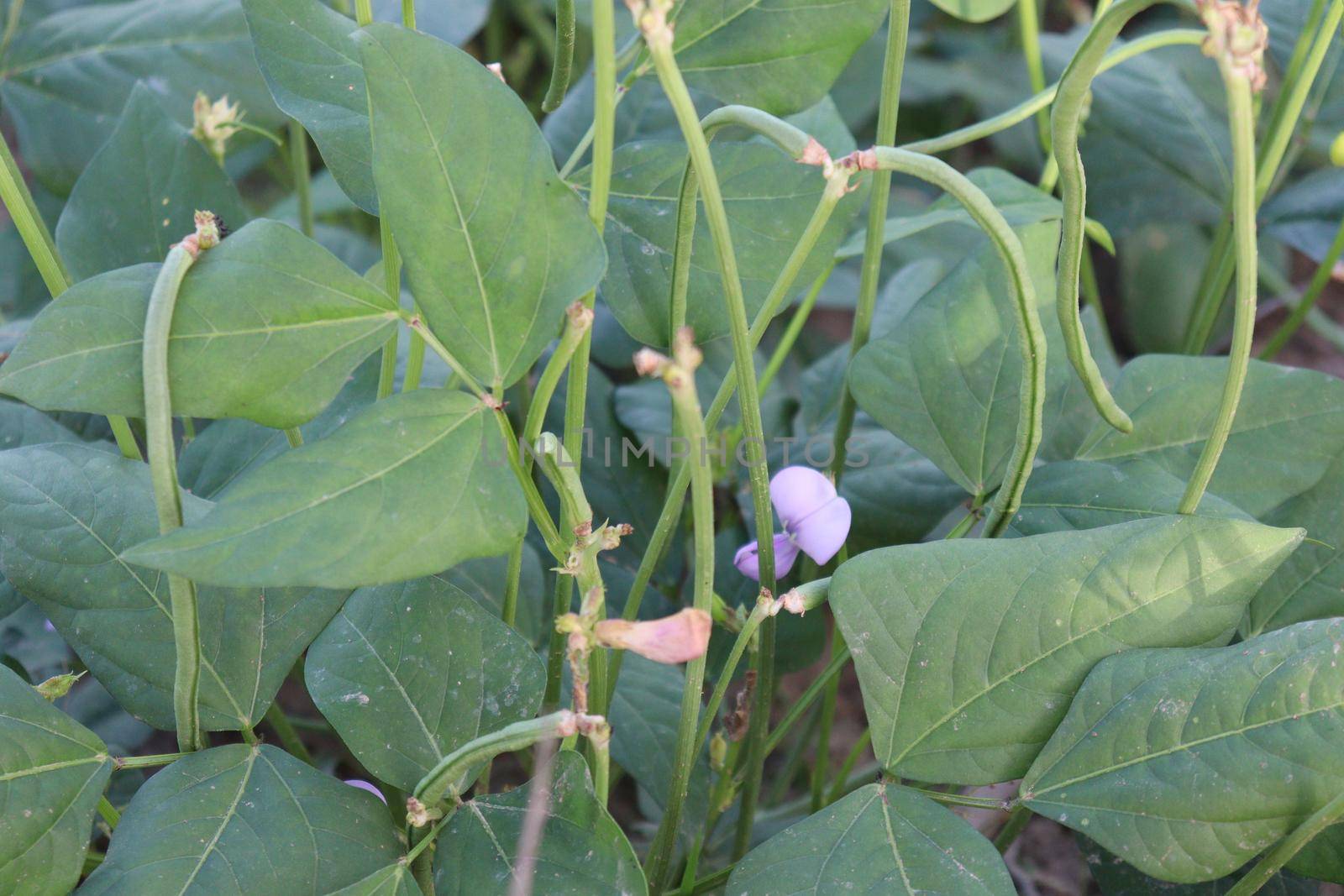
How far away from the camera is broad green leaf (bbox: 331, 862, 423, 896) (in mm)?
430

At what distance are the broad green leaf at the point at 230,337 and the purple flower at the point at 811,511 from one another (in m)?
0.21

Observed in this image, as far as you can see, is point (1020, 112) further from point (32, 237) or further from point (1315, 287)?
point (32, 237)

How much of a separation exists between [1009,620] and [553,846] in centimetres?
20

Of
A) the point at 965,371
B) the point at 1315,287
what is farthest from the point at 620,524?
the point at 1315,287

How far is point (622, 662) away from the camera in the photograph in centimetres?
65

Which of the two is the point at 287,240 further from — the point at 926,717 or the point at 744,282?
the point at 926,717

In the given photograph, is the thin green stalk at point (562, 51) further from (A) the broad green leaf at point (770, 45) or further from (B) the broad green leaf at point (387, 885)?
(B) the broad green leaf at point (387, 885)

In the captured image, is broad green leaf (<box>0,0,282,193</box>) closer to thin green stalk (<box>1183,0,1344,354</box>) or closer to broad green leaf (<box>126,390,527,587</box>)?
broad green leaf (<box>126,390,527,587</box>)

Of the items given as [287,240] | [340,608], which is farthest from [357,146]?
[340,608]

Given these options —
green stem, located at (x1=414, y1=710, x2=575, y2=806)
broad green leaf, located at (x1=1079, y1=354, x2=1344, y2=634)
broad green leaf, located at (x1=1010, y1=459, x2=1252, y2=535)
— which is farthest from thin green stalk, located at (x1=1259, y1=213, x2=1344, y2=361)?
green stem, located at (x1=414, y1=710, x2=575, y2=806)

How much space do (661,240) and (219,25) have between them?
20.4 inches

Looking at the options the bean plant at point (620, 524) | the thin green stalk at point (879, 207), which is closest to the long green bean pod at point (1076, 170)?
the bean plant at point (620, 524)

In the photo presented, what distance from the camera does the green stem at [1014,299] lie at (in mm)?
394

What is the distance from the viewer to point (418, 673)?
1.58 feet
